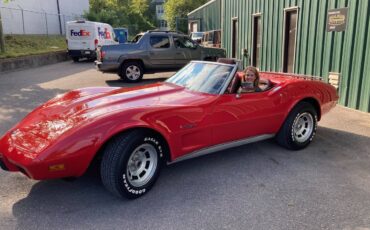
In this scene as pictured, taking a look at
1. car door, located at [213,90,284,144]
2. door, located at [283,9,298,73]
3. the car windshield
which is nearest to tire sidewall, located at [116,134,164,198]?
car door, located at [213,90,284,144]

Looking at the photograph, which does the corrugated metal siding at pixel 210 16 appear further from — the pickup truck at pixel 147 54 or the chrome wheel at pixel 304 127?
the chrome wheel at pixel 304 127

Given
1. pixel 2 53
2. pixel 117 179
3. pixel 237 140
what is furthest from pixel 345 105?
pixel 2 53

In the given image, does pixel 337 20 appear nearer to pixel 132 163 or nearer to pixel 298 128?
pixel 298 128

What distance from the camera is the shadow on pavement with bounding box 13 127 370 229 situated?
3117 millimetres

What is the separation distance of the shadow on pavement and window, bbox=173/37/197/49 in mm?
8357

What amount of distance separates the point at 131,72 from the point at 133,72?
74mm

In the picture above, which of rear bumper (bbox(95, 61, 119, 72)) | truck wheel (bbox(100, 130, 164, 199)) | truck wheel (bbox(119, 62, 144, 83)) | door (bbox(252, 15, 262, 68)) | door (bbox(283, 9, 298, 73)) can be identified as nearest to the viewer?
truck wheel (bbox(100, 130, 164, 199))

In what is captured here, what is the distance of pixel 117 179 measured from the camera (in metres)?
3.22

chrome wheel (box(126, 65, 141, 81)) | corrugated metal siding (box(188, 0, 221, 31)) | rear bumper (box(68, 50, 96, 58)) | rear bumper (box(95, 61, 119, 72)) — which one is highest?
corrugated metal siding (box(188, 0, 221, 31))

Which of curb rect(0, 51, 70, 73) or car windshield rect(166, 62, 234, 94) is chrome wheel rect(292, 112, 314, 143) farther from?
curb rect(0, 51, 70, 73)

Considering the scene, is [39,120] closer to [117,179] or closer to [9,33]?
[117,179]

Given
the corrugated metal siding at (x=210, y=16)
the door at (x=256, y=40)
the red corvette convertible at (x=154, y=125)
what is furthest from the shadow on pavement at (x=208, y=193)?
the corrugated metal siding at (x=210, y=16)

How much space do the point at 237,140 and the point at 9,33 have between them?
2329 cm

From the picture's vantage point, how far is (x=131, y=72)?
39.3 feet
